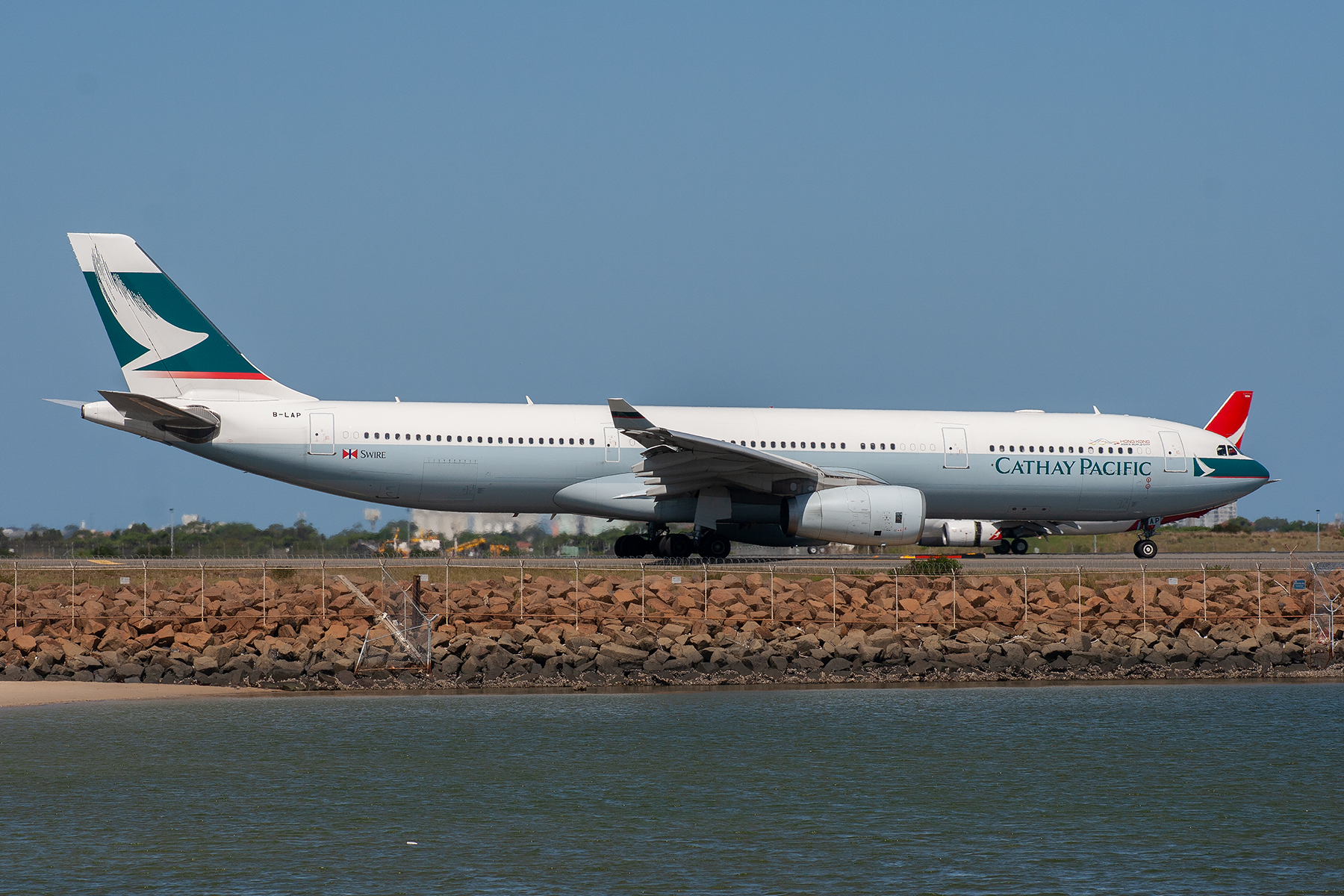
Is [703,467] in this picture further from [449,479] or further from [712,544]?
[449,479]

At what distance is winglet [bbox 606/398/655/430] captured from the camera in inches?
1036

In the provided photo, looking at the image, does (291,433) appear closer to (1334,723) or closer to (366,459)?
(366,459)

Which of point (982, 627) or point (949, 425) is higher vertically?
point (949, 425)

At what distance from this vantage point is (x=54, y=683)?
23.1 metres

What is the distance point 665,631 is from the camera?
25.0m

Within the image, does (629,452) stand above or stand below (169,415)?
below

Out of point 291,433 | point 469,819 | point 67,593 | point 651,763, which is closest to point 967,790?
point 651,763

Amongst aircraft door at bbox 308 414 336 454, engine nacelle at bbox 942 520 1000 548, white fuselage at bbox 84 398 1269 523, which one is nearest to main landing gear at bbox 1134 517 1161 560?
white fuselage at bbox 84 398 1269 523

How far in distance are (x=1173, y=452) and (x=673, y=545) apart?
40.2 feet

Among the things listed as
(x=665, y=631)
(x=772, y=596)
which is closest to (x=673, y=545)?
(x=772, y=596)

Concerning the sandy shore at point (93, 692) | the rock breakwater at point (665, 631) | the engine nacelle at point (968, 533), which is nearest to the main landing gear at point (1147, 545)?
the rock breakwater at point (665, 631)

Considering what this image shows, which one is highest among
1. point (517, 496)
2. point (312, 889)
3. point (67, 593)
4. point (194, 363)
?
point (194, 363)

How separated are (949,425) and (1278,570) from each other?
7.93 m

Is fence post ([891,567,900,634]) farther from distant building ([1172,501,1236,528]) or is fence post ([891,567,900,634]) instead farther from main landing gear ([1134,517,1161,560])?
distant building ([1172,501,1236,528])
